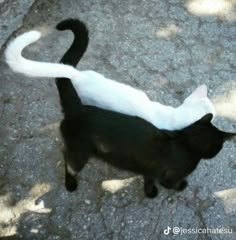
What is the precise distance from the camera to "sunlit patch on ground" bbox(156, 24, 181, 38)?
11.0ft

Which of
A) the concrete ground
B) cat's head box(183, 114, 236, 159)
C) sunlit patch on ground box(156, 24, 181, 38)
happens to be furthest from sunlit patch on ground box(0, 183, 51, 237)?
sunlit patch on ground box(156, 24, 181, 38)

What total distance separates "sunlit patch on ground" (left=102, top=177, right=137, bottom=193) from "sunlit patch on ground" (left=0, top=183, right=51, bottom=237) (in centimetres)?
31

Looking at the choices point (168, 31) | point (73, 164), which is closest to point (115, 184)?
point (73, 164)

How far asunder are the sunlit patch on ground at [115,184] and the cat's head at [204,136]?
1.86ft

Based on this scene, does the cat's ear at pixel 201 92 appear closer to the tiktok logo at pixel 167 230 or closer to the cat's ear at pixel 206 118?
the cat's ear at pixel 206 118

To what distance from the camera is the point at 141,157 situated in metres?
2.29

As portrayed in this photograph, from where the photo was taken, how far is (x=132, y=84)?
3.09 metres

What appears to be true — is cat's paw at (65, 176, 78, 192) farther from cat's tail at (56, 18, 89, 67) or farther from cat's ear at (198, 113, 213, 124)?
cat's ear at (198, 113, 213, 124)

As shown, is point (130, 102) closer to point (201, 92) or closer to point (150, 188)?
point (201, 92)

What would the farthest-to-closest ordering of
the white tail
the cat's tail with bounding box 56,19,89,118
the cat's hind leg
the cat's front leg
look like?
the cat's front leg
the cat's hind leg
the cat's tail with bounding box 56,19,89,118
the white tail

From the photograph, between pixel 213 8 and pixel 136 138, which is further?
pixel 213 8

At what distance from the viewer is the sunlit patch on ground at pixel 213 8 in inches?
136

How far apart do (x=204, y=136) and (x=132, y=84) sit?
37.1 inches

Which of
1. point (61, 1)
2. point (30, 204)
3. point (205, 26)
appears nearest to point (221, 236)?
point (30, 204)
